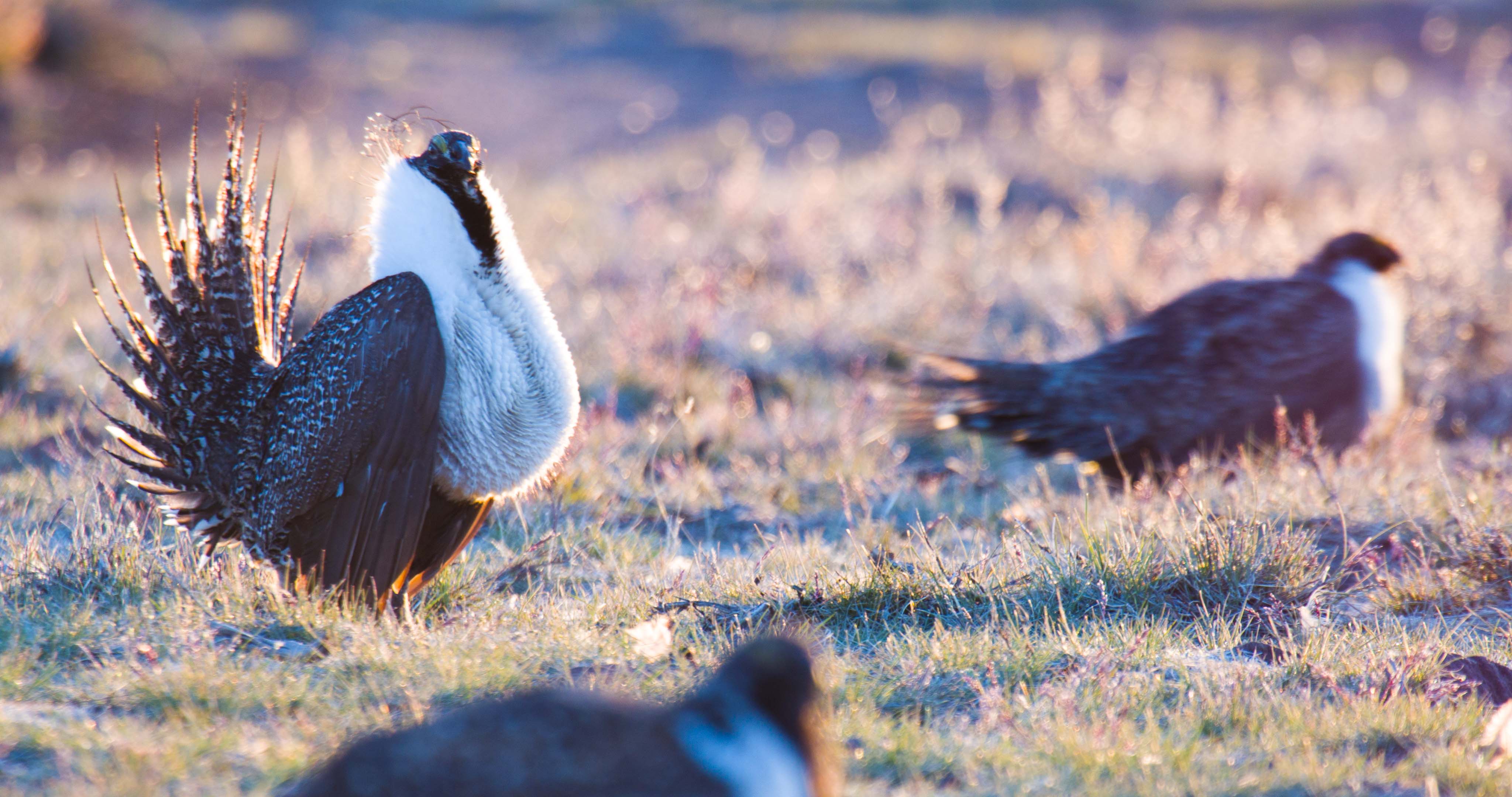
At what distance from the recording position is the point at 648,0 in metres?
29.7

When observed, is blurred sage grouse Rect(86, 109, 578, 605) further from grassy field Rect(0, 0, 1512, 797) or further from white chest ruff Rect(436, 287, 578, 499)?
grassy field Rect(0, 0, 1512, 797)

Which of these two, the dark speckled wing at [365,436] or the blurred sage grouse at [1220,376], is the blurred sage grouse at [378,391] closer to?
the dark speckled wing at [365,436]

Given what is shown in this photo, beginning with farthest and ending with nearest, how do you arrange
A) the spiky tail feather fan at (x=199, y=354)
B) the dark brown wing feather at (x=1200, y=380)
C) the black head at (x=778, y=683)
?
the dark brown wing feather at (x=1200, y=380), the spiky tail feather fan at (x=199, y=354), the black head at (x=778, y=683)

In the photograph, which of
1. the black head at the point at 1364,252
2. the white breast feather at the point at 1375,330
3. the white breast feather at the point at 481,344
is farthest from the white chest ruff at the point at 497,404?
the black head at the point at 1364,252

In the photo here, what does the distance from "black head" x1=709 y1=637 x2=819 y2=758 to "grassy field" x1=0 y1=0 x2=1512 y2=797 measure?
1.77ft

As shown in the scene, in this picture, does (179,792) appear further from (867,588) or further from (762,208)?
(762,208)

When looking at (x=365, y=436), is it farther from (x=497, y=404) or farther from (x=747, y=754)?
(x=747, y=754)

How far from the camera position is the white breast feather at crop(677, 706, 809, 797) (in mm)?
1550

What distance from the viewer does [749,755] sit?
1573mm

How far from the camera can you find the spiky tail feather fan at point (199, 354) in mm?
3094

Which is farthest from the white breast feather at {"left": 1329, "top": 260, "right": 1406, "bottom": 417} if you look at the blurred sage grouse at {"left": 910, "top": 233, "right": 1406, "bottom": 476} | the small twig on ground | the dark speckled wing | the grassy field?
the dark speckled wing

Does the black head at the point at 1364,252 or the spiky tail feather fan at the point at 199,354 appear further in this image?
the black head at the point at 1364,252

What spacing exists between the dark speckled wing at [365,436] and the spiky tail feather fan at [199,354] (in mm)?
331

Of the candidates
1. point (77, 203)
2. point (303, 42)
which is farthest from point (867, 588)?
point (303, 42)
